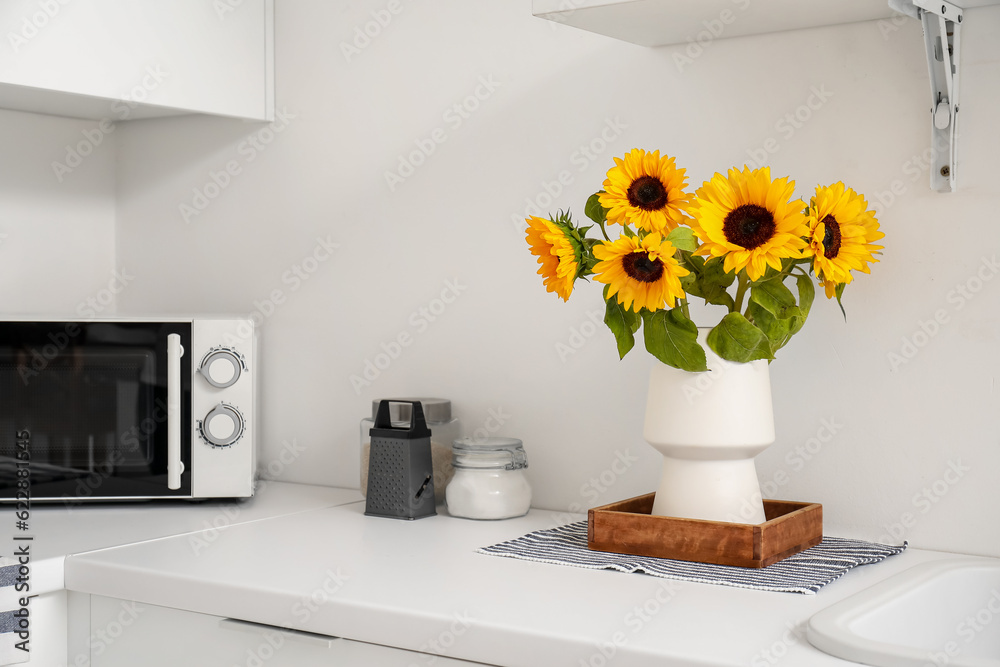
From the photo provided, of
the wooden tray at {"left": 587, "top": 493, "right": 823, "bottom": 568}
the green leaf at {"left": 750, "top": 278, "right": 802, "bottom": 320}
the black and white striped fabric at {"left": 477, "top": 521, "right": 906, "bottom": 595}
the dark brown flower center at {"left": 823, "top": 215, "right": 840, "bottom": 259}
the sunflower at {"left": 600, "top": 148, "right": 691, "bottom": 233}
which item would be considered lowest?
the black and white striped fabric at {"left": 477, "top": 521, "right": 906, "bottom": 595}

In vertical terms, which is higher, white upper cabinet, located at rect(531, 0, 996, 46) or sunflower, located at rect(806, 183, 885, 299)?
white upper cabinet, located at rect(531, 0, 996, 46)

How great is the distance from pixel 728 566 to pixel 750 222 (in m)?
0.36

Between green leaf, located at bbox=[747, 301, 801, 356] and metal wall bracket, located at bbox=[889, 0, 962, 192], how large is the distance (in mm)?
245

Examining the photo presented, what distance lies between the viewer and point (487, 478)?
4.38 feet

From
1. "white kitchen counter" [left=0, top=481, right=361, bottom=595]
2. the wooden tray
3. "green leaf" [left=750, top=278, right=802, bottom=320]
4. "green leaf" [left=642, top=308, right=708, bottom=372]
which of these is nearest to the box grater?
"white kitchen counter" [left=0, top=481, right=361, bottom=595]

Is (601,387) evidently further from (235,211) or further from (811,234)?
(235,211)

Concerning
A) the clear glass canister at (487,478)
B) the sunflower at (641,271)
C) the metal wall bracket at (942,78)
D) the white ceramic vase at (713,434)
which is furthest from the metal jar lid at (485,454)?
the metal wall bracket at (942,78)

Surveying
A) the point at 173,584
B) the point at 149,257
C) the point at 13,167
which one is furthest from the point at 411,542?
the point at 13,167

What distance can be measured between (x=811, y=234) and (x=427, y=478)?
0.62 metres

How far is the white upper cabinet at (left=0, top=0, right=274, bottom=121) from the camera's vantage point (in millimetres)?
1351

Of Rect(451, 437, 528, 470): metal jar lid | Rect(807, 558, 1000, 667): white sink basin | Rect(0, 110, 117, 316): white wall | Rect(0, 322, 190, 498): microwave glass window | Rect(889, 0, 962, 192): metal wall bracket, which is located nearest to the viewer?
Rect(807, 558, 1000, 667): white sink basin

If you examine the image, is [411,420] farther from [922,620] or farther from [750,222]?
[922,620]

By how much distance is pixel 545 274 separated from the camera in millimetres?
1128

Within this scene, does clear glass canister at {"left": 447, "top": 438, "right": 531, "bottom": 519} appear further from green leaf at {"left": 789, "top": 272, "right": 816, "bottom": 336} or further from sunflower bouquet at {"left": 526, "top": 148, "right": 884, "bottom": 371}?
green leaf at {"left": 789, "top": 272, "right": 816, "bottom": 336}
